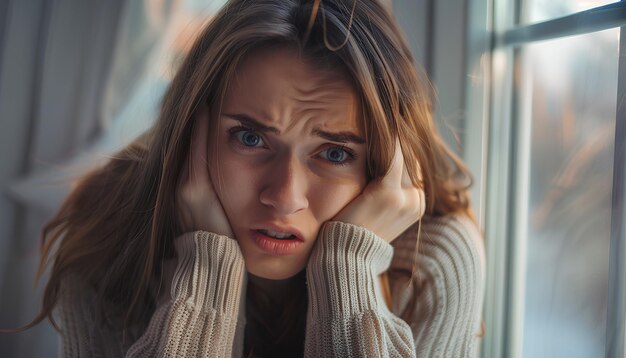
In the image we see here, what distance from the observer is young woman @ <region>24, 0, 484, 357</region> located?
0.63 meters

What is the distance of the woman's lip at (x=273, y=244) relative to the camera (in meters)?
0.66

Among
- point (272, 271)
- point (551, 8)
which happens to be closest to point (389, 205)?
point (272, 271)

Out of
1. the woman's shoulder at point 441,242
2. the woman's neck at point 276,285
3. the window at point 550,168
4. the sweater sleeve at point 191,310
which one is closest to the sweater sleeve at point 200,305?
the sweater sleeve at point 191,310

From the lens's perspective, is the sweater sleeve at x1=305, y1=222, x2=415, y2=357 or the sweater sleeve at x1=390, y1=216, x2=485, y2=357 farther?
the sweater sleeve at x1=390, y1=216, x2=485, y2=357

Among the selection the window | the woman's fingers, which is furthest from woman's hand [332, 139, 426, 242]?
the window

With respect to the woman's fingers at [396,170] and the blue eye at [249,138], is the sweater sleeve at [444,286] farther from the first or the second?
the blue eye at [249,138]

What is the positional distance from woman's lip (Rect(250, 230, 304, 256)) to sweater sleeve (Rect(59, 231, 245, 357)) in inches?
1.0

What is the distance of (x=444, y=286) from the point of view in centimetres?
78

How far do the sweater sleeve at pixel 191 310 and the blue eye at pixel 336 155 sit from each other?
13cm

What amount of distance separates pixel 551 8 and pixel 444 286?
0.35 m

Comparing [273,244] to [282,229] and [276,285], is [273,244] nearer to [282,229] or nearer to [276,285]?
[282,229]

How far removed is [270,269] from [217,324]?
8 centimetres

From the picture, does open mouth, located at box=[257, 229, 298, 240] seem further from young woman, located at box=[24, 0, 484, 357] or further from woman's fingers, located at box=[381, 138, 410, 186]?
woman's fingers, located at box=[381, 138, 410, 186]

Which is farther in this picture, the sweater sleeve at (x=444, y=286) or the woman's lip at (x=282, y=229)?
the sweater sleeve at (x=444, y=286)
